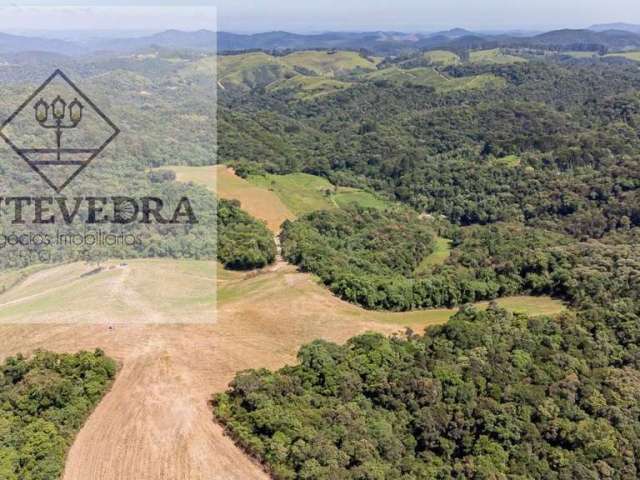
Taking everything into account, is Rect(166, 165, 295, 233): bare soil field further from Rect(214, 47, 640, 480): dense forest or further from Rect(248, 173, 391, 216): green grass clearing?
Rect(214, 47, 640, 480): dense forest

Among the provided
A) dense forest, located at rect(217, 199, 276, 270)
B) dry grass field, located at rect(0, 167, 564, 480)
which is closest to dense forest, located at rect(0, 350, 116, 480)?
dry grass field, located at rect(0, 167, 564, 480)

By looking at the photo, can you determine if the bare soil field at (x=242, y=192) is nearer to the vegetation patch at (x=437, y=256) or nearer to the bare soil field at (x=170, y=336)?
the vegetation patch at (x=437, y=256)

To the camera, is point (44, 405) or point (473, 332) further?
point (473, 332)

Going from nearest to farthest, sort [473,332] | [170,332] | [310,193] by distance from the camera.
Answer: [170,332]
[473,332]
[310,193]

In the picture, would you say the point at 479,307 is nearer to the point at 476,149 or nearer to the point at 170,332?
the point at 170,332

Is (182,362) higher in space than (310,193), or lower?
higher

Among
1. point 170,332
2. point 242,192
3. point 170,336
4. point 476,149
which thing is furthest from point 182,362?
point 476,149

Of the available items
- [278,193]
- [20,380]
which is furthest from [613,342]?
[278,193]
